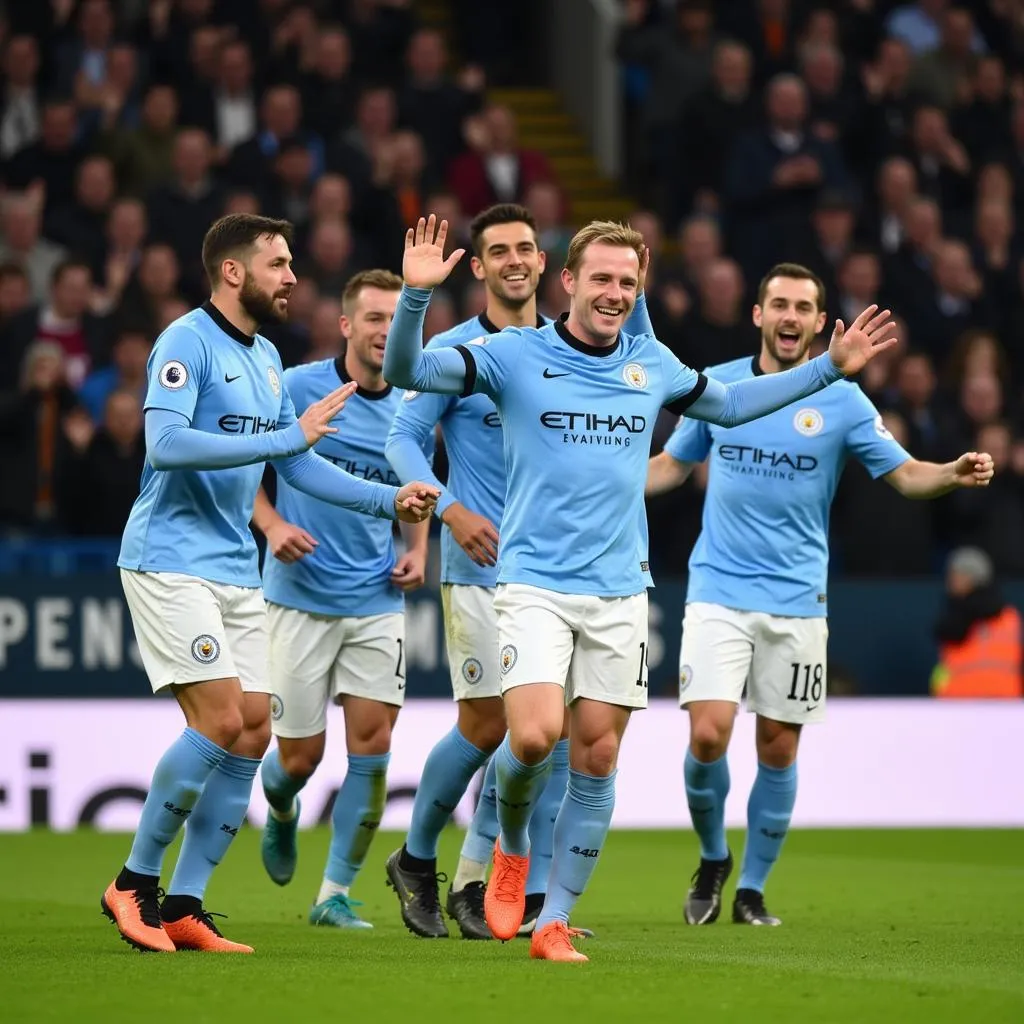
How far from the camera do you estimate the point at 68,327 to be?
14.7 meters

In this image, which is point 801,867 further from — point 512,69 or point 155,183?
point 512,69

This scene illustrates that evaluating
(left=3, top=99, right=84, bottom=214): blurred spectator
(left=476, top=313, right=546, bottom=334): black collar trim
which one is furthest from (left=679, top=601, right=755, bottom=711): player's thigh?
(left=3, top=99, right=84, bottom=214): blurred spectator

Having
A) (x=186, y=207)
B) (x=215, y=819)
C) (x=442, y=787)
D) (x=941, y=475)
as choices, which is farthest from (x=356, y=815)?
(x=186, y=207)

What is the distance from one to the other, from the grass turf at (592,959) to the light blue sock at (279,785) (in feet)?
1.55

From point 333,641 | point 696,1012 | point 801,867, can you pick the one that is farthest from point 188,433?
point 801,867

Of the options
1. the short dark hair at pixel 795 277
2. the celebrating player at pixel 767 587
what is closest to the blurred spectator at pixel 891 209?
the short dark hair at pixel 795 277

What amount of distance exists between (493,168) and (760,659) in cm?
909

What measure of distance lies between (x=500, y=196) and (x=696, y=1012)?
12.0m

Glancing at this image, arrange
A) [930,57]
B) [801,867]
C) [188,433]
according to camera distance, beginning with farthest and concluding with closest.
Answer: [930,57] → [801,867] → [188,433]

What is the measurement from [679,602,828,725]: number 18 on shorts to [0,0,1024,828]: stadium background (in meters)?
4.45

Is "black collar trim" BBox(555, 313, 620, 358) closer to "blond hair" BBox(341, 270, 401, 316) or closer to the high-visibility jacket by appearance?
"blond hair" BBox(341, 270, 401, 316)

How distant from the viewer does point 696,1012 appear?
19.9ft

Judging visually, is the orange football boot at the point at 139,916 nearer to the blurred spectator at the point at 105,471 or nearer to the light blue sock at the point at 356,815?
the light blue sock at the point at 356,815

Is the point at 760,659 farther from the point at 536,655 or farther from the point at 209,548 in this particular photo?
the point at 209,548
